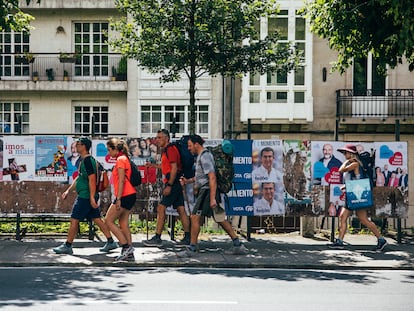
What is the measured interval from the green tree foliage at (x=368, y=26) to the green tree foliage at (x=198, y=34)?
61.8 inches

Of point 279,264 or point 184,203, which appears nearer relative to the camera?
point 279,264

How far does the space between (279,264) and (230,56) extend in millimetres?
5677

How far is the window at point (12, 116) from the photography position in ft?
88.4

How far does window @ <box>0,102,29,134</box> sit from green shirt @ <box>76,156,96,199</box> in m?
15.8

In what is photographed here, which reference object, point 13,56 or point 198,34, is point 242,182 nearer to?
point 198,34

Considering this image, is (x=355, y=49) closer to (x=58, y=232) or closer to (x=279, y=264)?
(x=279, y=264)

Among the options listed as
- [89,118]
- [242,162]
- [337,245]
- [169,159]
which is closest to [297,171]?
[242,162]

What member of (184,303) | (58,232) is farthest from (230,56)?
(184,303)

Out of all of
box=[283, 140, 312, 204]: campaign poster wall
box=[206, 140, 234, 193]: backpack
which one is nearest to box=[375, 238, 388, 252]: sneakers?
box=[283, 140, 312, 204]: campaign poster wall

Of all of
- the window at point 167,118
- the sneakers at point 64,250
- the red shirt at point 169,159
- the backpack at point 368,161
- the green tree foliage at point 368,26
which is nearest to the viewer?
the green tree foliage at point 368,26

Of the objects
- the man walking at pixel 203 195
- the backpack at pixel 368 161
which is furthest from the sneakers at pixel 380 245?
the man walking at pixel 203 195

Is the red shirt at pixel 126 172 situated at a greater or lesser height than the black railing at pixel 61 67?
lesser

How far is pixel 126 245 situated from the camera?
11.4 m

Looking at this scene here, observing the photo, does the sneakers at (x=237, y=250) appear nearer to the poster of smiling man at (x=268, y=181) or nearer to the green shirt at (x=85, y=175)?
the poster of smiling man at (x=268, y=181)
